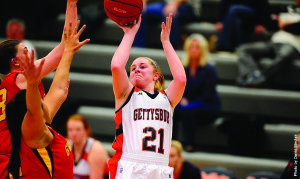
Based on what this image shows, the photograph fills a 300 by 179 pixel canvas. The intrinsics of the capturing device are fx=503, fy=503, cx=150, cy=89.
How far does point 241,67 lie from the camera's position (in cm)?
787

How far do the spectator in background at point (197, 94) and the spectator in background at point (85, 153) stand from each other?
1.36 meters

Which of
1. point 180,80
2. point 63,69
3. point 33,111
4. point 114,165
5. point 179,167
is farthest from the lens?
point 179,167

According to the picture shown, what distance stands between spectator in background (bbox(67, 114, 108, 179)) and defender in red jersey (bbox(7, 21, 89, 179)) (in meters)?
2.44

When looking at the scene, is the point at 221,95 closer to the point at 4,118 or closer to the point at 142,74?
the point at 142,74

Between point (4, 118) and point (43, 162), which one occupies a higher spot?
point (4, 118)

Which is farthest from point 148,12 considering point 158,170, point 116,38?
point 158,170

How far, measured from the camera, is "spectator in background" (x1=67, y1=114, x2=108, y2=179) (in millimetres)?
6387

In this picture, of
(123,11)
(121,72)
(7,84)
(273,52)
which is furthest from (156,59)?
(7,84)

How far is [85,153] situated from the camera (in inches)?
256

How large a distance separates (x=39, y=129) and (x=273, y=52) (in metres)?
5.44

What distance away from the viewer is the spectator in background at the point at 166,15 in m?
8.41

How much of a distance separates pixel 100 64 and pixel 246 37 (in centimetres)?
256

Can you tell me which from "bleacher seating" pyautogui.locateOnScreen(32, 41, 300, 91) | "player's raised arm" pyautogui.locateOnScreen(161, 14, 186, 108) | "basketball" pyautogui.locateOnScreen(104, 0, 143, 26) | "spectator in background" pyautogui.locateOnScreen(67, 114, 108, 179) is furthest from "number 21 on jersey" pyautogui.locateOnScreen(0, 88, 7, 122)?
"bleacher seating" pyautogui.locateOnScreen(32, 41, 300, 91)

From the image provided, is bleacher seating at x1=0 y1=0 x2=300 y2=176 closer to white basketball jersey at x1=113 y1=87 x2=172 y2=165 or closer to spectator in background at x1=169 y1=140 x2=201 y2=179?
spectator in background at x1=169 y1=140 x2=201 y2=179
